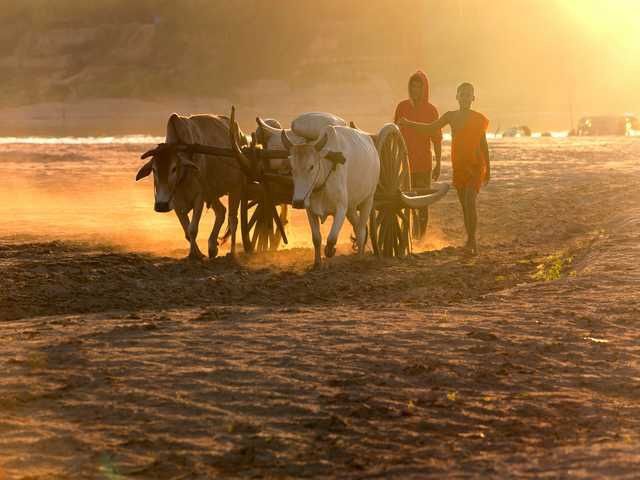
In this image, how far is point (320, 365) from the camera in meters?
8.24

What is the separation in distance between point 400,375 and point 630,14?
122973mm

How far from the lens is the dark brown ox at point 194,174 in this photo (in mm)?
14016

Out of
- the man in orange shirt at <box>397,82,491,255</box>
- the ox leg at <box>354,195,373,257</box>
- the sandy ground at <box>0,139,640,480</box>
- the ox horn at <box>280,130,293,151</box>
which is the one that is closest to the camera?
the sandy ground at <box>0,139,640,480</box>

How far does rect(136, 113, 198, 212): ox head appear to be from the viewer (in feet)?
45.9

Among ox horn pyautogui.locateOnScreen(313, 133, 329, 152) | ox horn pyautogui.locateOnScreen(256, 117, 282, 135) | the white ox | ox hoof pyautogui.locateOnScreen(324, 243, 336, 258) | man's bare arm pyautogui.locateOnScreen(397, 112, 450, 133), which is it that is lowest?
ox hoof pyautogui.locateOnScreen(324, 243, 336, 258)

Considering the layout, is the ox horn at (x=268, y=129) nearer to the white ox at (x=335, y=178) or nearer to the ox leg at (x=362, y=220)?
the white ox at (x=335, y=178)

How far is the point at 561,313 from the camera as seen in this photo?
1016 centimetres

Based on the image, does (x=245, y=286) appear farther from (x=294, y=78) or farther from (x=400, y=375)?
(x=294, y=78)

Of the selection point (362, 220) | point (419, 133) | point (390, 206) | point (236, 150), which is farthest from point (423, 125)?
point (236, 150)

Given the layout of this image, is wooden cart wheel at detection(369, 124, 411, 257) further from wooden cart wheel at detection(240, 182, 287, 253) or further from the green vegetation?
the green vegetation

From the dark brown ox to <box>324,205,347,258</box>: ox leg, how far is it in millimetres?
1362

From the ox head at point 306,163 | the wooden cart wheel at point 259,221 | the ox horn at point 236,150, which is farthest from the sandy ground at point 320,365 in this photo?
the ox horn at point 236,150

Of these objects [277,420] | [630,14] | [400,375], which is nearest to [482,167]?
[400,375]

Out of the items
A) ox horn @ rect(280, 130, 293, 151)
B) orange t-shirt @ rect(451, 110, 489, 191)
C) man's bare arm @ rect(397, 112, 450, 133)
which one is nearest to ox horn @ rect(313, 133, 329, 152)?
ox horn @ rect(280, 130, 293, 151)
